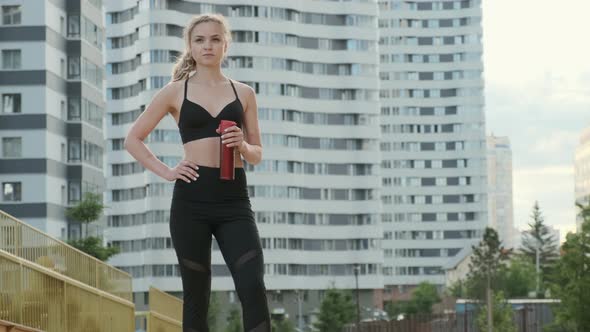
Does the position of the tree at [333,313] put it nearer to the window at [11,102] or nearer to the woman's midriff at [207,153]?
the window at [11,102]

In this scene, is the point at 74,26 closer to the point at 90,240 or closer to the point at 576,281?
the point at 90,240

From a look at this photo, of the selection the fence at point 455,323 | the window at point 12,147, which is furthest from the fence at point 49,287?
the window at point 12,147

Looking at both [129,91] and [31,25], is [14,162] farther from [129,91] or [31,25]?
[129,91]

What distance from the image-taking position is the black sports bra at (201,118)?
832 centimetres

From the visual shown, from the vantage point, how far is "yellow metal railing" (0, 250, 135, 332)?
1614cm

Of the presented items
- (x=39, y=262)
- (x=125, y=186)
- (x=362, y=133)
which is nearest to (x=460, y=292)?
(x=362, y=133)

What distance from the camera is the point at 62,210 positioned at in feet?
300

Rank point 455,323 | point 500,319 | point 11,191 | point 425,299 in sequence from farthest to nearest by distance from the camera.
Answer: point 425,299, point 11,191, point 500,319, point 455,323

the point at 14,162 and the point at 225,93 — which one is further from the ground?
the point at 14,162

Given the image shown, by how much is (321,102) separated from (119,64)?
22.4 meters

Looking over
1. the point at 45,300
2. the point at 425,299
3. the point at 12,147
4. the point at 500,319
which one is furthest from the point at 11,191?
the point at 425,299

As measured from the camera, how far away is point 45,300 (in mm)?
17391

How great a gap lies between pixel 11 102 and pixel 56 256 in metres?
73.1

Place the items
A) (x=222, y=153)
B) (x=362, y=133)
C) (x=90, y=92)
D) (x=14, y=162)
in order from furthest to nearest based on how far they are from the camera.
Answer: (x=362, y=133) < (x=90, y=92) < (x=14, y=162) < (x=222, y=153)
